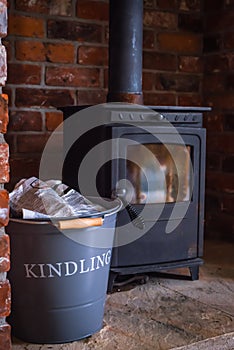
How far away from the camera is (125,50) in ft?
6.68

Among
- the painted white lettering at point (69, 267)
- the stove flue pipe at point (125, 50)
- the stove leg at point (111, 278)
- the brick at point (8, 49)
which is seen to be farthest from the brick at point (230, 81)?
the painted white lettering at point (69, 267)

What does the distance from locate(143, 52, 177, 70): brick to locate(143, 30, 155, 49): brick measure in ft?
0.11

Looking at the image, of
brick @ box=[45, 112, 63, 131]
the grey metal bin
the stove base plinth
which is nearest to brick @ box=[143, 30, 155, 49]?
brick @ box=[45, 112, 63, 131]

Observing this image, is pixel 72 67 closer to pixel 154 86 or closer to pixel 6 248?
pixel 154 86

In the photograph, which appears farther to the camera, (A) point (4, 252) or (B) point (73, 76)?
(B) point (73, 76)

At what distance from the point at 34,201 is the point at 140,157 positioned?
20.7 inches

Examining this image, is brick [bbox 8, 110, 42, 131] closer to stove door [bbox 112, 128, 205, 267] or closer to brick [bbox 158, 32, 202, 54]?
stove door [bbox 112, 128, 205, 267]

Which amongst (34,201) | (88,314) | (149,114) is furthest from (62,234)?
(149,114)

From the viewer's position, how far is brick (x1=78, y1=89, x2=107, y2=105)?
2430 millimetres

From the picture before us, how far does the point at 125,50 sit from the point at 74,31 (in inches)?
17.3

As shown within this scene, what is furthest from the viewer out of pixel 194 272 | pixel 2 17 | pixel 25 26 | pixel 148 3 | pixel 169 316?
pixel 148 3

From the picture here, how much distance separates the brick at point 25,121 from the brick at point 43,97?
38 mm

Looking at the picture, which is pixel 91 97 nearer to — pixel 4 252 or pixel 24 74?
pixel 24 74

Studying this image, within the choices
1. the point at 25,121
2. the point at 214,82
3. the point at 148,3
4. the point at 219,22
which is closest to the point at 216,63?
the point at 214,82
